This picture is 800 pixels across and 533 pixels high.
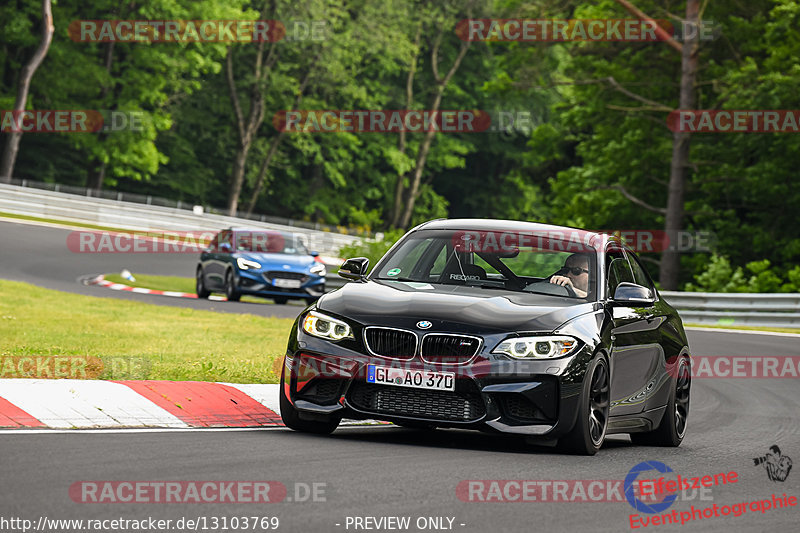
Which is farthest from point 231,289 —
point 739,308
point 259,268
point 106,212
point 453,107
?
point 453,107

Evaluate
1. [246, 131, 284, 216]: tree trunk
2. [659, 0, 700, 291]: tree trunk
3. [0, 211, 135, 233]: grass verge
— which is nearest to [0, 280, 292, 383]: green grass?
[659, 0, 700, 291]: tree trunk

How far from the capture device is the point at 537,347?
865cm

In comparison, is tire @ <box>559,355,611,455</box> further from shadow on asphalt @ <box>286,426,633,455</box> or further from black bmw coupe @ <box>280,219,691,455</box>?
shadow on asphalt @ <box>286,426,633,455</box>

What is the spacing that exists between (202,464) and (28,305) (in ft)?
47.6

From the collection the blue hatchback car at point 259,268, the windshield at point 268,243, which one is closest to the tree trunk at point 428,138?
the windshield at point 268,243

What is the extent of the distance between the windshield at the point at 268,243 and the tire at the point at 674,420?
17.1 meters

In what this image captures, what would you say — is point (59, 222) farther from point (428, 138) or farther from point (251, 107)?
point (428, 138)

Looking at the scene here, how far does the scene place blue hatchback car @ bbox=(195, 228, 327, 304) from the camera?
1058 inches

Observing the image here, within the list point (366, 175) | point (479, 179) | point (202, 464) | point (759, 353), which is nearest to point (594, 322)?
point (202, 464)

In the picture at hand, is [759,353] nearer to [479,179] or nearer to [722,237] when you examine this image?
[722,237]

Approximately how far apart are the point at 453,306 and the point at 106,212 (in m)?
40.7

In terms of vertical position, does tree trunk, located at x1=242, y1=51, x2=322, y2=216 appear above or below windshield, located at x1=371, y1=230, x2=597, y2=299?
above

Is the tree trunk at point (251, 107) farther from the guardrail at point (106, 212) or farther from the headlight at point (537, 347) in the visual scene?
the headlight at point (537, 347)

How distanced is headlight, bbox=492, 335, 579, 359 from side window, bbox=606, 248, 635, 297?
1351mm
